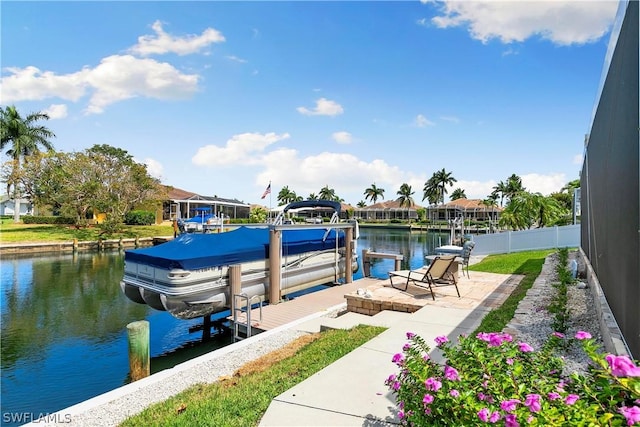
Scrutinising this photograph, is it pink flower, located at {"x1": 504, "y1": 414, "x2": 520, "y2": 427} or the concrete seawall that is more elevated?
pink flower, located at {"x1": 504, "y1": 414, "x2": 520, "y2": 427}

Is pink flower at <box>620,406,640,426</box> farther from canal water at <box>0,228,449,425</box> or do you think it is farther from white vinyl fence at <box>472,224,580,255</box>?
white vinyl fence at <box>472,224,580,255</box>

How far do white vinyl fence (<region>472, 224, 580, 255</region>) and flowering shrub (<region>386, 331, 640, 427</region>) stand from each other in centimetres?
1964

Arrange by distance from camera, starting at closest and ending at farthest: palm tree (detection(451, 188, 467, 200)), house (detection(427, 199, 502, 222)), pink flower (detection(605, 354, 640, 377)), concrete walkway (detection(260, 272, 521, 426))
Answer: pink flower (detection(605, 354, 640, 377)), concrete walkway (detection(260, 272, 521, 426)), house (detection(427, 199, 502, 222)), palm tree (detection(451, 188, 467, 200))

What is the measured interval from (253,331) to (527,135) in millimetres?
17210

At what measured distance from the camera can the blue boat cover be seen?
8.40 meters

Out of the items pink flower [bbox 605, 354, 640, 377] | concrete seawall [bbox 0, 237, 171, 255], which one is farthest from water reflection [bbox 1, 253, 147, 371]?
pink flower [bbox 605, 354, 640, 377]

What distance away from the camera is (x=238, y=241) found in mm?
9844

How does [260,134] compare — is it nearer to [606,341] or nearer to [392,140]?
[392,140]

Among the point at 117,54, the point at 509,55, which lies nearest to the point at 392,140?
the point at 509,55

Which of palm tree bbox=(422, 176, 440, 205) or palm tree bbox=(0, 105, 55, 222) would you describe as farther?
palm tree bbox=(422, 176, 440, 205)

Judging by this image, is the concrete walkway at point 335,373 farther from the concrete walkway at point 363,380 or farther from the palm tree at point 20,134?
the palm tree at point 20,134

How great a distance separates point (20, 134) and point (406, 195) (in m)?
66.0

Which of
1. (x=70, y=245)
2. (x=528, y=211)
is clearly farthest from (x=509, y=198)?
(x=70, y=245)

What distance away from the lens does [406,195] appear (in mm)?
80500
